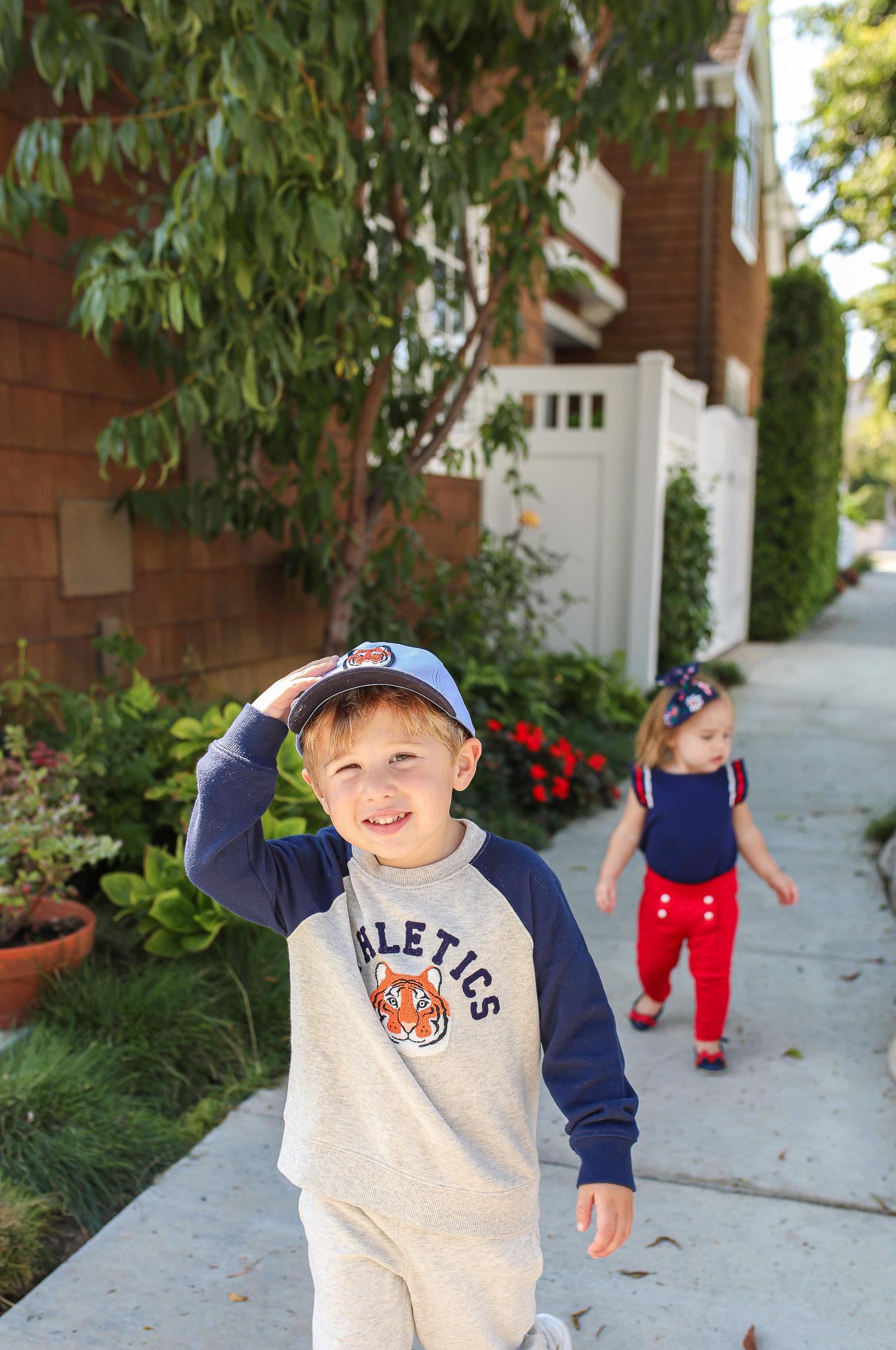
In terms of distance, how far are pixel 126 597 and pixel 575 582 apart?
14.2 ft

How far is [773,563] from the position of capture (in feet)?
42.1

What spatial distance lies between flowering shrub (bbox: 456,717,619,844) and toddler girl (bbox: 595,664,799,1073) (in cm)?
165

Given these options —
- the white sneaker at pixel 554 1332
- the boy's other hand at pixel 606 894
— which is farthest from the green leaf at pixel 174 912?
the white sneaker at pixel 554 1332

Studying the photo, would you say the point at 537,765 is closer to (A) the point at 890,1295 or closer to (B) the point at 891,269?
(A) the point at 890,1295

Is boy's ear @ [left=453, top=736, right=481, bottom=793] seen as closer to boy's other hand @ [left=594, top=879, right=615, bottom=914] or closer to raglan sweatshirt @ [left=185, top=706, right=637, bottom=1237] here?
raglan sweatshirt @ [left=185, top=706, right=637, bottom=1237]

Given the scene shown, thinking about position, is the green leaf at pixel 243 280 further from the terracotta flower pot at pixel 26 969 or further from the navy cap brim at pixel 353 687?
the navy cap brim at pixel 353 687

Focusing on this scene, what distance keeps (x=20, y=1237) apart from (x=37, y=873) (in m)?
1.02

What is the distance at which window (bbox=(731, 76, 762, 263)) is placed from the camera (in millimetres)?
13219

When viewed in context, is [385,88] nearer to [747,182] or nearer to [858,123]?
[858,123]

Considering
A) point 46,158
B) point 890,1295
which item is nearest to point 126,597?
point 46,158

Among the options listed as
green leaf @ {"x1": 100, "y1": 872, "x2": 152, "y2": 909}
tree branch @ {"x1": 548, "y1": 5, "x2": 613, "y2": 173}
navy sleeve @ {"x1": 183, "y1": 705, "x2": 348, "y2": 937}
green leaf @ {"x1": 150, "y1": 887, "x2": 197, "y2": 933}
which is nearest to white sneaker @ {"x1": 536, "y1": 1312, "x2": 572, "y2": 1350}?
navy sleeve @ {"x1": 183, "y1": 705, "x2": 348, "y2": 937}

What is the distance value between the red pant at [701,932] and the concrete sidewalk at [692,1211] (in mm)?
204

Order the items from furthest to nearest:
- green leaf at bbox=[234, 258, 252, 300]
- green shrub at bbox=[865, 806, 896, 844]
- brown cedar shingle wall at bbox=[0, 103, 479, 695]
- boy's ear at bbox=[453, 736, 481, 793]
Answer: green shrub at bbox=[865, 806, 896, 844] < brown cedar shingle wall at bbox=[0, 103, 479, 695] < green leaf at bbox=[234, 258, 252, 300] < boy's ear at bbox=[453, 736, 481, 793]

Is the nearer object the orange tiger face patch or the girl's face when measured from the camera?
the orange tiger face patch
